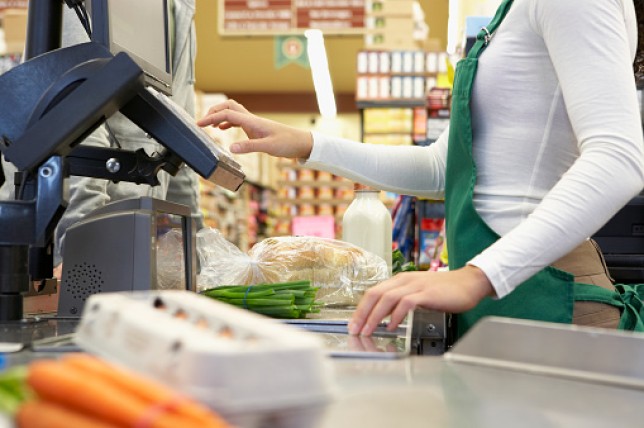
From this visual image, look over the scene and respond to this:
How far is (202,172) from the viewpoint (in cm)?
147

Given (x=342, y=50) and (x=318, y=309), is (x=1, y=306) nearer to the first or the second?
(x=318, y=309)

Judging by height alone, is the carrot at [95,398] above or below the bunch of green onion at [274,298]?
above

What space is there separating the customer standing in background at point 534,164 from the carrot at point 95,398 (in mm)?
731

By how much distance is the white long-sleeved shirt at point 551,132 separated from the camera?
133cm

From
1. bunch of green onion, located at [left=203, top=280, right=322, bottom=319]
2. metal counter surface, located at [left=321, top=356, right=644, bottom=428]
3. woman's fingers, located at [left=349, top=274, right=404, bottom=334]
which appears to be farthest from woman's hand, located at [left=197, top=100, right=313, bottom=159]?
metal counter surface, located at [left=321, top=356, right=644, bottom=428]

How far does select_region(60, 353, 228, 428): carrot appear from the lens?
479 millimetres

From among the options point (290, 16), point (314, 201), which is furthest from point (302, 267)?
point (314, 201)

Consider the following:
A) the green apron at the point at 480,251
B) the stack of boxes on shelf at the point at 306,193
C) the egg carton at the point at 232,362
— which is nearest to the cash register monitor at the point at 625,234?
the green apron at the point at 480,251

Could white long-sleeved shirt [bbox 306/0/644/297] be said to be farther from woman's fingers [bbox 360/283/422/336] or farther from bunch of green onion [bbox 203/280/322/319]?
bunch of green onion [bbox 203/280/322/319]

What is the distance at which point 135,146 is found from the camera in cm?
256

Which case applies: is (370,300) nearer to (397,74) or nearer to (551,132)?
(551,132)

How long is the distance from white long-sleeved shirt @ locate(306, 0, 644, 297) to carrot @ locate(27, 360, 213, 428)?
88 cm

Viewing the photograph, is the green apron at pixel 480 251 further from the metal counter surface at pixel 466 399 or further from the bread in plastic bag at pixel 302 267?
the metal counter surface at pixel 466 399

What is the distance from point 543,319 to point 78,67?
3.10 ft
